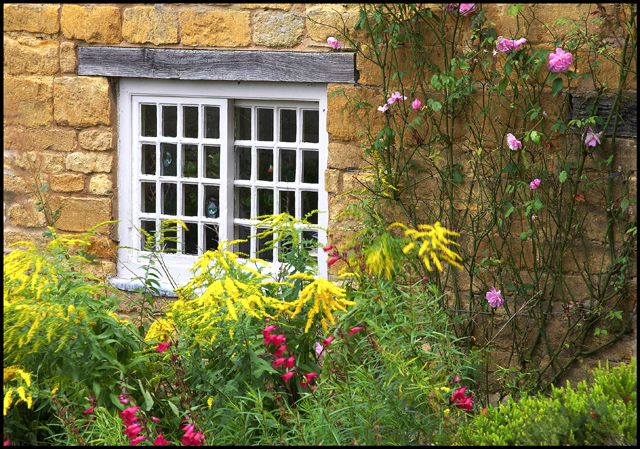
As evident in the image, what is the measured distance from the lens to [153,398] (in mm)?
2889

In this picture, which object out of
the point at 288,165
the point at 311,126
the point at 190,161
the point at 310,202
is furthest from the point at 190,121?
the point at 310,202

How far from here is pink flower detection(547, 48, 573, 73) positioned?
3.56m

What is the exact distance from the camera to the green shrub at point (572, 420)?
2232mm

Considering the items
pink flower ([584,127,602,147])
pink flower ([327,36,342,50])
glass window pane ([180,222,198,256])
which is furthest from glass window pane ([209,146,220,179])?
pink flower ([584,127,602,147])

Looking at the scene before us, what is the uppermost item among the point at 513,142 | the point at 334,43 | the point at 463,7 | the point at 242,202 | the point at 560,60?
the point at 463,7

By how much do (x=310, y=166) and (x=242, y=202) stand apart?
1.81 ft

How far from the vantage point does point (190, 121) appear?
475 cm

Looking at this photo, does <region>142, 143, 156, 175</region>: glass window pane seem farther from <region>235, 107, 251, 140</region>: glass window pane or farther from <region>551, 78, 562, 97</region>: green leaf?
<region>551, 78, 562, 97</region>: green leaf

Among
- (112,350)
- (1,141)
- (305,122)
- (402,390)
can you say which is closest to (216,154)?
(305,122)

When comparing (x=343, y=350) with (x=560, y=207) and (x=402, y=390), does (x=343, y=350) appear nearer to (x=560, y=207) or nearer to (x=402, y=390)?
(x=402, y=390)

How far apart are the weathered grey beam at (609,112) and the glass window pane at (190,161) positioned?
2.47m

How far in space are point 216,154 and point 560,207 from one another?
88.9 inches

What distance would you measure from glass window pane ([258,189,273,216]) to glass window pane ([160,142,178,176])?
66 centimetres

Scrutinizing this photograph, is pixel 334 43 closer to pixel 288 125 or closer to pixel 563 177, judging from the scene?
pixel 288 125
